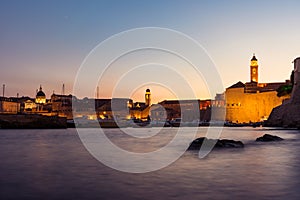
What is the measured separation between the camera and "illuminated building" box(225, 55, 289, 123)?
82500mm

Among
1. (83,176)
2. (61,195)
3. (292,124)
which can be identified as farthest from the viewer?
(292,124)

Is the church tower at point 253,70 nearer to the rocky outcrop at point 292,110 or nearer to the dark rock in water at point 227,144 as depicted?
the rocky outcrop at point 292,110

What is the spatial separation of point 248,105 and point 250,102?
1074 millimetres

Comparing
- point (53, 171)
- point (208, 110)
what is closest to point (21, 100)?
point (208, 110)

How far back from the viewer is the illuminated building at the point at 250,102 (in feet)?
271

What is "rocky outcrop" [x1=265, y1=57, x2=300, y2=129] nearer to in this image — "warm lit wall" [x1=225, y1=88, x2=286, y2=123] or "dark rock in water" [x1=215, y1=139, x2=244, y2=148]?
"warm lit wall" [x1=225, y1=88, x2=286, y2=123]

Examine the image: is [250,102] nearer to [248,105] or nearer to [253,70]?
[248,105]

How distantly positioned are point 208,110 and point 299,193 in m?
99.5

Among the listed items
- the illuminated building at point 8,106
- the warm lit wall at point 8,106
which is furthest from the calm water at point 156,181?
the warm lit wall at point 8,106

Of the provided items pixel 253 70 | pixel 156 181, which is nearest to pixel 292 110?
pixel 156 181

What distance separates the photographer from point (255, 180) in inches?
349

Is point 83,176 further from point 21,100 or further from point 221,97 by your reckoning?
point 21,100

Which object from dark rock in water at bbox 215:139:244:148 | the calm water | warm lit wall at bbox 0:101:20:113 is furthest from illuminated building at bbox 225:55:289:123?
the calm water

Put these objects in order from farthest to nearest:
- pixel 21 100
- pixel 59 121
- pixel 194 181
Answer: pixel 21 100, pixel 59 121, pixel 194 181
